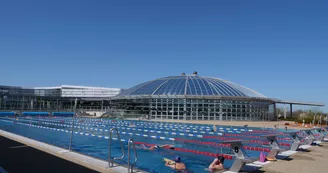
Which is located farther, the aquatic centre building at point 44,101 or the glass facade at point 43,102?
the glass facade at point 43,102

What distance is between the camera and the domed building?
37906 millimetres

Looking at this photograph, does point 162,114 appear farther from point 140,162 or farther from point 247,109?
point 140,162

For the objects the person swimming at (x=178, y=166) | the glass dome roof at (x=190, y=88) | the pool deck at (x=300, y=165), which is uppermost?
the glass dome roof at (x=190, y=88)

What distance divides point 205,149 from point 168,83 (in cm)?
2997

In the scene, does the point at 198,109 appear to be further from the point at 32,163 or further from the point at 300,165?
the point at 32,163

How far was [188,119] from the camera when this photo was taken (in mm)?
38062

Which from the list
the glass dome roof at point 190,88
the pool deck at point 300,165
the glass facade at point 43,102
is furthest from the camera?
the glass facade at point 43,102

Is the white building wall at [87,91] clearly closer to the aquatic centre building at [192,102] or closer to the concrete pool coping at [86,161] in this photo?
the aquatic centre building at [192,102]

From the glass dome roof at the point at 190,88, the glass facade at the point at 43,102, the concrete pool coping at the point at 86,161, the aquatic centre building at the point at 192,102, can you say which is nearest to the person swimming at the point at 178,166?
the concrete pool coping at the point at 86,161

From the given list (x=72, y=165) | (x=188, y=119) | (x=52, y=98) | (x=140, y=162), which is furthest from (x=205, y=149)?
(x=52, y=98)

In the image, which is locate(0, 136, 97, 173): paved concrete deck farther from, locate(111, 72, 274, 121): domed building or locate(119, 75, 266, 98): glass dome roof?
locate(119, 75, 266, 98): glass dome roof

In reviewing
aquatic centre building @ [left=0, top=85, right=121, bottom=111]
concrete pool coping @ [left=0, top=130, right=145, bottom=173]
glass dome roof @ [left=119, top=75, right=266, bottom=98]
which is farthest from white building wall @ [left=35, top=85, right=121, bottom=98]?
concrete pool coping @ [left=0, top=130, right=145, bottom=173]

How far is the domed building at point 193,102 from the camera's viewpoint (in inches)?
1492

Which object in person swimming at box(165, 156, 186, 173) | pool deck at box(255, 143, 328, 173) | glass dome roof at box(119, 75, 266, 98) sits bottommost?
person swimming at box(165, 156, 186, 173)
